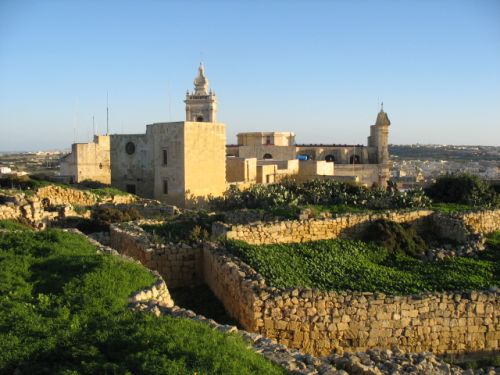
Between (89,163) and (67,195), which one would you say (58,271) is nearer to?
(67,195)

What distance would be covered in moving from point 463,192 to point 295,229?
32.6ft

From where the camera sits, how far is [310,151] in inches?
1889

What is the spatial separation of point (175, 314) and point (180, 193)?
692 inches

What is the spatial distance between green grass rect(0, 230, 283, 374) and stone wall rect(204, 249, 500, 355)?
5.55ft

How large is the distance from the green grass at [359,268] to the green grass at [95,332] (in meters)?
2.83

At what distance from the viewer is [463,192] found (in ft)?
64.5

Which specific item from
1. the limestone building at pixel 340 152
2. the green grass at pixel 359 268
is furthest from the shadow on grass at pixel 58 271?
the limestone building at pixel 340 152

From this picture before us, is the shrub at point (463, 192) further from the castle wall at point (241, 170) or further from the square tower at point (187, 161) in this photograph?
the castle wall at point (241, 170)

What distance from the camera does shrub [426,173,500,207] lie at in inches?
754

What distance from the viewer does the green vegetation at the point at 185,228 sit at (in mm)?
12055

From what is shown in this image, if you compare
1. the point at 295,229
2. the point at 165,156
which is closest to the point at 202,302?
the point at 295,229

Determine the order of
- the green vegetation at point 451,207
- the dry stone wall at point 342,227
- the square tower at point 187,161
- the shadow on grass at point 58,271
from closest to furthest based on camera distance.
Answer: the shadow on grass at point 58,271 < the dry stone wall at point 342,227 < the green vegetation at point 451,207 < the square tower at point 187,161

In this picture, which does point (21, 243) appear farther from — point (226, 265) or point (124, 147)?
point (124, 147)

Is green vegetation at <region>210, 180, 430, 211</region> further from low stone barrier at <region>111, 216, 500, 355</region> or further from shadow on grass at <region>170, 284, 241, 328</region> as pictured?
low stone barrier at <region>111, 216, 500, 355</region>
